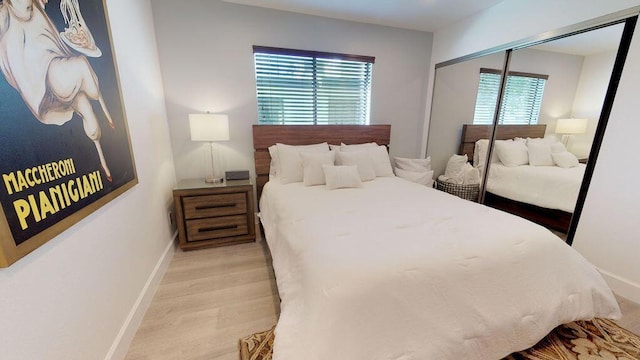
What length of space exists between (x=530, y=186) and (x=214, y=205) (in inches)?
125

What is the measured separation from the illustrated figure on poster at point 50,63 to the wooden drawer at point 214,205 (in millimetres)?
1088

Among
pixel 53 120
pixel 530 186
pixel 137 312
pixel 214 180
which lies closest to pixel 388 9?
pixel 530 186

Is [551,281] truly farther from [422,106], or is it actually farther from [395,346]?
[422,106]

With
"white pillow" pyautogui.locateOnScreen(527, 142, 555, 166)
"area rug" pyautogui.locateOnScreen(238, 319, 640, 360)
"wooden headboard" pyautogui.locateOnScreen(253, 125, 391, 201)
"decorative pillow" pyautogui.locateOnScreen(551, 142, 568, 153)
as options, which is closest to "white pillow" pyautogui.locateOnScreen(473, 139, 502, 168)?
"white pillow" pyautogui.locateOnScreen(527, 142, 555, 166)

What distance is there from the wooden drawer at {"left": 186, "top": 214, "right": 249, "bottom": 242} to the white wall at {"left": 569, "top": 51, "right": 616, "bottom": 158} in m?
3.07

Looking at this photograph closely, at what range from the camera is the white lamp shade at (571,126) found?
195 centimetres

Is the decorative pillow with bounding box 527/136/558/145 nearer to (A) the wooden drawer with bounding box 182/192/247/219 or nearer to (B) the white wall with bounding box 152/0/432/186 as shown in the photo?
(B) the white wall with bounding box 152/0/432/186

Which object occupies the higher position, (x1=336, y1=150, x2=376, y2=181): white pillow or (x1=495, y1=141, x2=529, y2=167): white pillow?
(x1=495, y1=141, x2=529, y2=167): white pillow

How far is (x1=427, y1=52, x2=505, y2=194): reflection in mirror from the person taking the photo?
8.93 ft

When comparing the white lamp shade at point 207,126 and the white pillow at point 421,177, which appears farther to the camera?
the white pillow at point 421,177

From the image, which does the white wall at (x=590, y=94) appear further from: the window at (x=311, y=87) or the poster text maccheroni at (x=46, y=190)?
the poster text maccheroni at (x=46, y=190)

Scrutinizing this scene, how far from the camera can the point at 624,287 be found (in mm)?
1797

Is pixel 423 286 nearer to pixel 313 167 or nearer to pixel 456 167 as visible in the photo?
pixel 313 167

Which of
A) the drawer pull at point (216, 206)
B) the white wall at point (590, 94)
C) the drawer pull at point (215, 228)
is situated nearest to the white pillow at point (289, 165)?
the drawer pull at point (216, 206)
